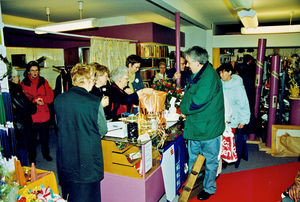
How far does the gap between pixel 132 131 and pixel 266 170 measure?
262 cm

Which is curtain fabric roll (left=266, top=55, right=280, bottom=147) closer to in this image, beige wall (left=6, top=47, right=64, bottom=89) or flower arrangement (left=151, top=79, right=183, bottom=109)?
flower arrangement (left=151, top=79, right=183, bottom=109)

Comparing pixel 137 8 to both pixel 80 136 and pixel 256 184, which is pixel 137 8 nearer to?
pixel 256 184

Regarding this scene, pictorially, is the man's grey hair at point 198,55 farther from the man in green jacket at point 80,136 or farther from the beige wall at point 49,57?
the beige wall at point 49,57

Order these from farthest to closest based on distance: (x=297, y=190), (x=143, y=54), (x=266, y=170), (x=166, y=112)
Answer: (x=143, y=54) → (x=266, y=170) → (x=166, y=112) → (x=297, y=190)

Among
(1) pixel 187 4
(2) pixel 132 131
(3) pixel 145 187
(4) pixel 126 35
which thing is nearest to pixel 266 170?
(3) pixel 145 187

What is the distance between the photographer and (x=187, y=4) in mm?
5750

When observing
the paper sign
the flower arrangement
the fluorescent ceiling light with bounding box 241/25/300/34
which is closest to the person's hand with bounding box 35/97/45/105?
the flower arrangement

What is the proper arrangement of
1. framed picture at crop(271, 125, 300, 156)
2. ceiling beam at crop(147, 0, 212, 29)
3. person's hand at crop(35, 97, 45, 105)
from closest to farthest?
person's hand at crop(35, 97, 45, 105) → framed picture at crop(271, 125, 300, 156) → ceiling beam at crop(147, 0, 212, 29)

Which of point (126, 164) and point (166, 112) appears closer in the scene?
point (126, 164)

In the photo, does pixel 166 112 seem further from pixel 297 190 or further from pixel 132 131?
pixel 297 190

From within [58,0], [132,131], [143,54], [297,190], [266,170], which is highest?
[58,0]

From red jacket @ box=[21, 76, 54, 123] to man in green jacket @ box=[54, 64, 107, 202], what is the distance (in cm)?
219

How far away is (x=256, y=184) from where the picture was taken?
3.26m

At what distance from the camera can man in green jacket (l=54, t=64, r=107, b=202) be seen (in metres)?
1.84
